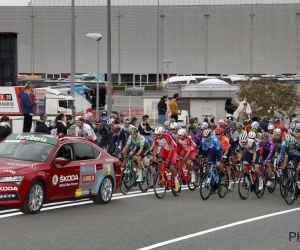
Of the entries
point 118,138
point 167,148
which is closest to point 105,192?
point 167,148

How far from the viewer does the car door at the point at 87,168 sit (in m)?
16.1

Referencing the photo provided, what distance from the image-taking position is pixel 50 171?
14875 mm

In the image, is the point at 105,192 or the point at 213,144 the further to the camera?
the point at 213,144

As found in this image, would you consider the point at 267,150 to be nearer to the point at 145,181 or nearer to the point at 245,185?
the point at 245,185

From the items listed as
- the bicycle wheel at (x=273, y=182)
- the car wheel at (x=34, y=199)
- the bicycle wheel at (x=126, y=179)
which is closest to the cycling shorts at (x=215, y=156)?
the bicycle wheel at (x=273, y=182)

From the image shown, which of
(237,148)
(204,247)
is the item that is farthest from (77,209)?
(237,148)

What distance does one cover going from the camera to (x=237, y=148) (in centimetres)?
2338

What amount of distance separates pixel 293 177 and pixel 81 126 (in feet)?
20.4

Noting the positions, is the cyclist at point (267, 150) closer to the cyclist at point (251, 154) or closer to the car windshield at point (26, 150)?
the cyclist at point (251, 154)

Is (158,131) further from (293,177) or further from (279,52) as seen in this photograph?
(279,52)

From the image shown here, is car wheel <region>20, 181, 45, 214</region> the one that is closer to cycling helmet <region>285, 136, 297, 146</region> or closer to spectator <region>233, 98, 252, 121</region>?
cycling helmet <region>285, 136, 297, 146</region>

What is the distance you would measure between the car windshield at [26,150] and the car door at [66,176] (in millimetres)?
227

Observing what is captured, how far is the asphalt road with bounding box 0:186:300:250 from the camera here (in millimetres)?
11570

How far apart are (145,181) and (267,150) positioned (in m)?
3.21
